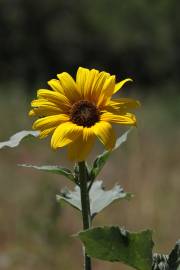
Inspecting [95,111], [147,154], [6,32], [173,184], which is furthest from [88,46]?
[95,111]

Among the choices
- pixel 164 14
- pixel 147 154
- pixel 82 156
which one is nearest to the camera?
pixel 82 156

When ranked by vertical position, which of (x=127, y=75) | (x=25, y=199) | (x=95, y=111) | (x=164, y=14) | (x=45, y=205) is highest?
(x=164, y=14)

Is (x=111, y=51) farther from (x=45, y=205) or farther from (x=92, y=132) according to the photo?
(x=92, y=132)

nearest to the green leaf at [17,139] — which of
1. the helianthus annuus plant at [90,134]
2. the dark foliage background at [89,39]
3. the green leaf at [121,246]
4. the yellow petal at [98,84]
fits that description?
the helianthus annuus plant at [90,134]

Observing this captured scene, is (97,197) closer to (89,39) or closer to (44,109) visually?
(44,109)

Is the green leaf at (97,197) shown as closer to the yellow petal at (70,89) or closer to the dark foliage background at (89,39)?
the yellow petal at (70,89)
